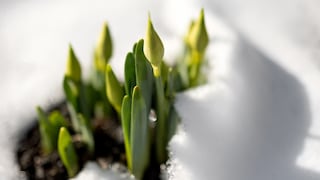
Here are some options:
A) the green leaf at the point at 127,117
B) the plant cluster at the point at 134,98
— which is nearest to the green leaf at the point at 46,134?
the plant cluster at the point at 134,98

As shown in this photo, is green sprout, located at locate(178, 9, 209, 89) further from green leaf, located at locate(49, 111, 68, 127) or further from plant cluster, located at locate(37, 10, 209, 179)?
green leaf, located at locate(49, 111, 68, 127)

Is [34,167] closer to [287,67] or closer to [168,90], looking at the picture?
[168,90]

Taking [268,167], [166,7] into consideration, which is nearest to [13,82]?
[166,7]

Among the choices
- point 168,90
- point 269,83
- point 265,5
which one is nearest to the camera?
point 168,90

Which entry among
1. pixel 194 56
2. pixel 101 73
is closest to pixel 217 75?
pixel 194 56

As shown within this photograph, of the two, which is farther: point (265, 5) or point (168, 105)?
point (265, 5)

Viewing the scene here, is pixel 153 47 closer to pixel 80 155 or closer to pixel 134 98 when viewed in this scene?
pixel 134 98

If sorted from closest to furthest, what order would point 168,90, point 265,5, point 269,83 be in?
point 168,90 < point 269,83 < point 265,5
